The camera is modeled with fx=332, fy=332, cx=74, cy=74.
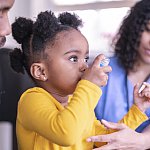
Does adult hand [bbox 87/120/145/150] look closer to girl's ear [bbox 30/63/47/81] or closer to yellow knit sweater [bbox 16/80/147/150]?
yellow knit sweater [bbox 16/80/147/150]

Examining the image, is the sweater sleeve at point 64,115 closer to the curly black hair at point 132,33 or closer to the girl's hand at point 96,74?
the girl's hand at point 96,74

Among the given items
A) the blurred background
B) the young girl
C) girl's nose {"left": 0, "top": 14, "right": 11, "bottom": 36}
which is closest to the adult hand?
the young girl

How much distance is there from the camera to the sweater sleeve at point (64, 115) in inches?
30.5

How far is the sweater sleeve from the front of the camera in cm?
77

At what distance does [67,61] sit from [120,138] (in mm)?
271

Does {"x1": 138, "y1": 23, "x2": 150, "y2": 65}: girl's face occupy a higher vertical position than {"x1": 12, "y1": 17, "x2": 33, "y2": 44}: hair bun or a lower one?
lower

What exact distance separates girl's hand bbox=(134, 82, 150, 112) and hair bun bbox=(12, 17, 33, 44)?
36 cm

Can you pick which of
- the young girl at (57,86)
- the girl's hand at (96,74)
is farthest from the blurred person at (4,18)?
the girl's hand at (96,74)

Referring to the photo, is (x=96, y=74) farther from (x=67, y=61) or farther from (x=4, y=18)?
(x=4, y=18)

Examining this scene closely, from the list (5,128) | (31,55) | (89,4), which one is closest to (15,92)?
(5,128)

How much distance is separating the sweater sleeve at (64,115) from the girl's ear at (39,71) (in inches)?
3.1

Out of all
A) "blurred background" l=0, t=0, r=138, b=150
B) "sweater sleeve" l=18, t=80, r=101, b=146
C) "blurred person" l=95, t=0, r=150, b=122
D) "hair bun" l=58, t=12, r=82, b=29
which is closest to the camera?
"sweater sleeve" l=18, t=80, r=101, b=146

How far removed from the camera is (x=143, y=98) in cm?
98

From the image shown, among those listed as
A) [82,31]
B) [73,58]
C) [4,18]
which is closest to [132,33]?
[82,31]
